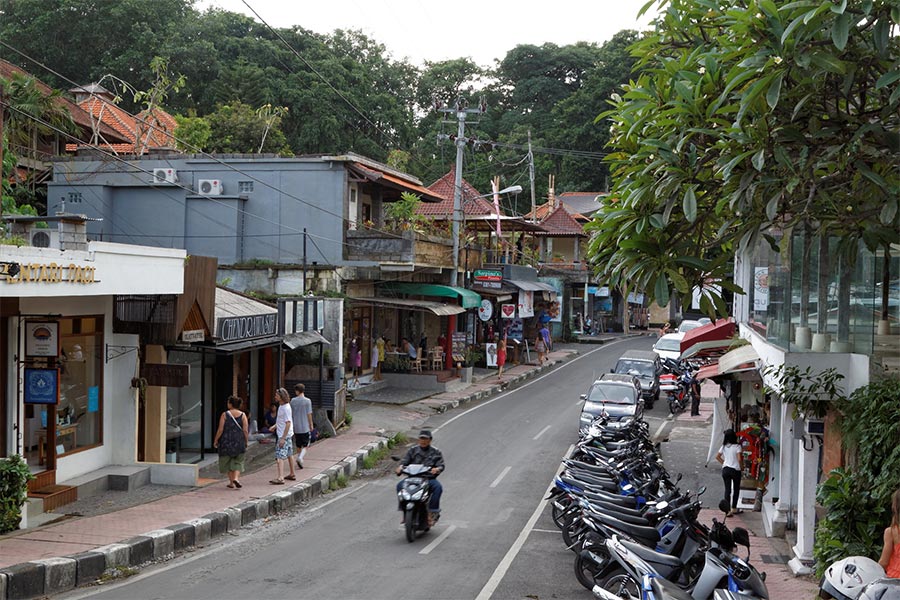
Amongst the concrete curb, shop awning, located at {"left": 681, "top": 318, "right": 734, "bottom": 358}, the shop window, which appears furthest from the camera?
shop awning, located at {"left": 681, "top": 318, "right": 734, "bottom": 358}

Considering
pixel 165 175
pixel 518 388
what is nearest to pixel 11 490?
pixel 165 175

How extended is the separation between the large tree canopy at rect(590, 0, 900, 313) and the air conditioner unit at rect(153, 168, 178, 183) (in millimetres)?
20437

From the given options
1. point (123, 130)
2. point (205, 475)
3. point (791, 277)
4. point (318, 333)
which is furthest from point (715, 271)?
point (123, 130)

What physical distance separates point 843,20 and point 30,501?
37.6 feet

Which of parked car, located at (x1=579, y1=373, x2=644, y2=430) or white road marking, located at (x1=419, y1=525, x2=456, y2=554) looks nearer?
white road marking, located at (x1=419, y1=525, x2=456, y2=554)

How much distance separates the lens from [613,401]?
73.7 ft

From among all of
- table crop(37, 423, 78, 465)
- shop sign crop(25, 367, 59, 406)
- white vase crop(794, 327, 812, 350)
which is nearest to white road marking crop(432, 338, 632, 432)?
table crop(37, 423, 78, 465)

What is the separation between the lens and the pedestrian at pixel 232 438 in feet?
48.8

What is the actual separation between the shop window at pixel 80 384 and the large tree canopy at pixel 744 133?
887 cm

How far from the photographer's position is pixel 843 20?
25.0 ft

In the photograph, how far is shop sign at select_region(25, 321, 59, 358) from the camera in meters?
13.4

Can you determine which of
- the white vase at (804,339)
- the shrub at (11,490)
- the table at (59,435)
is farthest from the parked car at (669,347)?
the shrub at (11,490)

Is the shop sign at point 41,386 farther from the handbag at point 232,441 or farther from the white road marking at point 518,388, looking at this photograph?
the white road marking at point 518,388

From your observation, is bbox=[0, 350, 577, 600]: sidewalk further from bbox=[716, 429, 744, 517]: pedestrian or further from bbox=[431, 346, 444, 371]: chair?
bbox=[431, 346, 444, 371]: chair
